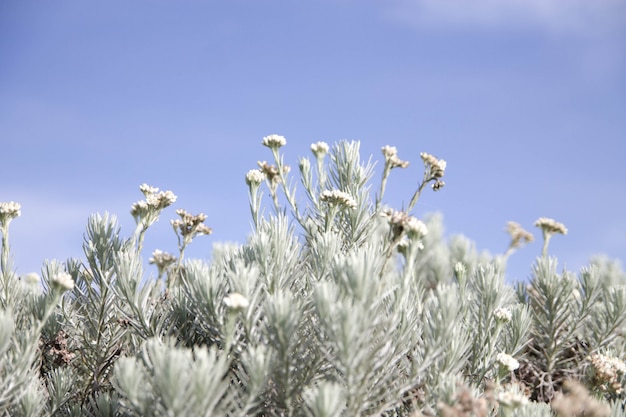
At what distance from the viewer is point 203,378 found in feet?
6.67

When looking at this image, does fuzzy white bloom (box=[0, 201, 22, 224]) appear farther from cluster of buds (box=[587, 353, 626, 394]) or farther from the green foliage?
cluster of buds (box=[587, 353, 626, 394])

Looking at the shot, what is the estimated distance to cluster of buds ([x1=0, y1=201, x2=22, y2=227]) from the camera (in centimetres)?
335

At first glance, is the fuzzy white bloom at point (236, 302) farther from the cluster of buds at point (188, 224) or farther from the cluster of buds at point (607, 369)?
the cluster of buds at point (607, 369)

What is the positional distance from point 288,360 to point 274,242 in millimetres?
693

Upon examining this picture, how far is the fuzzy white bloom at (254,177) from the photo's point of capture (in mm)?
3529

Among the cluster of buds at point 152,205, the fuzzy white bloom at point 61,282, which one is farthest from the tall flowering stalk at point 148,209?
the fuzzy white bloom at point 61,282

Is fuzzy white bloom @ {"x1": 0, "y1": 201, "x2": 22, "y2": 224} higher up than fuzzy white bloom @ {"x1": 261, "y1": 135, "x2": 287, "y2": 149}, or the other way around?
fuzzy white bloom @ {"x1": 261, "y1": 135, "x2": 287, "y2": 149}

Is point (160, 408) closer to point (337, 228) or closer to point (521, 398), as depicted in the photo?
point (521, 398)

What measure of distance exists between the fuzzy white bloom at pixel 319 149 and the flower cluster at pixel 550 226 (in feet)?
5.32

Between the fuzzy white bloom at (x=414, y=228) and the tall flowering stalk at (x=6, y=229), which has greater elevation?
the fuzzy white bloom at (x=414, y=228)

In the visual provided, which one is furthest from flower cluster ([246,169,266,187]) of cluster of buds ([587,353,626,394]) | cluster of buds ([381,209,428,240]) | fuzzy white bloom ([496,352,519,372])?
cluster of buds ([587,353,626,394])

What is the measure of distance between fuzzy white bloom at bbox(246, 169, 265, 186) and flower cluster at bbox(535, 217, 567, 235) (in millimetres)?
1992

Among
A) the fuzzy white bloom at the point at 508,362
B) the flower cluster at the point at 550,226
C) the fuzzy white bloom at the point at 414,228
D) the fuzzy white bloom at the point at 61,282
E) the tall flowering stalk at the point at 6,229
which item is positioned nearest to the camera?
the fuzzy white bloom at the point at 61,282

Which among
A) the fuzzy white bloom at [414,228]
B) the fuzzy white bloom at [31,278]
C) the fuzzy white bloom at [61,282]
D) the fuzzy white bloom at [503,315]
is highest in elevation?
the fuzzy white bloom at [414,228]
